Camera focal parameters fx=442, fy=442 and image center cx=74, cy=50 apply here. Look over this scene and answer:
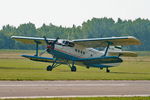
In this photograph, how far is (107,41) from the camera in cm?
3469

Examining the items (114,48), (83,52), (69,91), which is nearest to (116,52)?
(114,48)

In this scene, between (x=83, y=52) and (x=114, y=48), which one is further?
(x=114, y=48)

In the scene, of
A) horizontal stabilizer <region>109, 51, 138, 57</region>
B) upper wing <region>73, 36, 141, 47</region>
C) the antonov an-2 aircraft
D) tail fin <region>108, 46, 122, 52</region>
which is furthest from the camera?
tail fin <region>108, 46, 122, 52</region>

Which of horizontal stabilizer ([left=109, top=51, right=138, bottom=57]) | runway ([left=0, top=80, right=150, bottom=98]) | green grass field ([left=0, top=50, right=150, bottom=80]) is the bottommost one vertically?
green grass field ([left=0, top=50, right=150, bottom=80])

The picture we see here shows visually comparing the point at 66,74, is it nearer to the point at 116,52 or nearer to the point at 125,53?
the point at 125,53

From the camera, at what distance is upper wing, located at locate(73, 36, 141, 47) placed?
109 feet

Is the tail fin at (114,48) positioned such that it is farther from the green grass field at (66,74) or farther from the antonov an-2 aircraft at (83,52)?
the green grass field at (66,74)

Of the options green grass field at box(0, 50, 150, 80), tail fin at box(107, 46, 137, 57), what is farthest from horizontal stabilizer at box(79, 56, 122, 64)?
tail fin at box(107, 46, 137, 57)

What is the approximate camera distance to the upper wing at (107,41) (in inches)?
1313

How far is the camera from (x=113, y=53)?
37469mm

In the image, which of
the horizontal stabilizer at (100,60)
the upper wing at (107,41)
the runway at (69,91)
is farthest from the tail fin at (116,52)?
the runway at (69,91)

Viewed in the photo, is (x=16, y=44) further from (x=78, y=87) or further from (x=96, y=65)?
(x=78, y=87)

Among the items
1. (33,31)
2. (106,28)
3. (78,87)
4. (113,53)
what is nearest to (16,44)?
(33,31)

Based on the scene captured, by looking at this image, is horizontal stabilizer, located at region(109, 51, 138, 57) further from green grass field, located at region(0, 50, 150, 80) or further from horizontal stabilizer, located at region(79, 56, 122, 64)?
horizontal stabilizer, located at region(79, 56, 122, 64)
